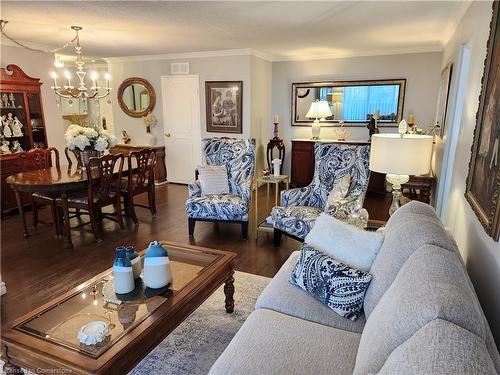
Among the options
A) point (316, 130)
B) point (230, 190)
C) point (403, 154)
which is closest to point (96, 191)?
point (230, 190)

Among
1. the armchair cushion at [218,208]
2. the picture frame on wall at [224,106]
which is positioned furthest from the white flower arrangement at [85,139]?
the picture frame on wall at [224,106]

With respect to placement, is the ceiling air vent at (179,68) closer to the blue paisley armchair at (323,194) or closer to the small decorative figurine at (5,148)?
the small decorative figurine at (5,148)

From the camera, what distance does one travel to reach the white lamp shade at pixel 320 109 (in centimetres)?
602

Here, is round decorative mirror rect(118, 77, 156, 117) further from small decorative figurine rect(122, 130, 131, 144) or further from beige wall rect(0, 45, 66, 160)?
beige wall rect(0, 45, 66, 160)

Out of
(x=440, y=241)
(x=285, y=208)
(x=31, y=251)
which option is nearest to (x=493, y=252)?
(x=440, y=241)

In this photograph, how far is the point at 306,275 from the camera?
1.83 metres

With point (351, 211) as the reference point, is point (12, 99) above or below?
above

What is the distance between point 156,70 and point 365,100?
3.80 meters

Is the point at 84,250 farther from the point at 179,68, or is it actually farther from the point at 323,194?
the point at 179,68

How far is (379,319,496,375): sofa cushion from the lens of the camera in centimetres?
72

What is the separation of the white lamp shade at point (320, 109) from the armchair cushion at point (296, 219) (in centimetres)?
306

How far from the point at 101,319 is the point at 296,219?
78.9 inches

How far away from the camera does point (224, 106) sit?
5840mm

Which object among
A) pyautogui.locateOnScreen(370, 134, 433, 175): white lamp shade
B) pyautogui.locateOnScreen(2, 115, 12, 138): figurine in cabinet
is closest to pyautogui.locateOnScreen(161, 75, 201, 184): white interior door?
pyautogui.locateOnScreen(2, 115, 12, 138): figurine in cabinet
